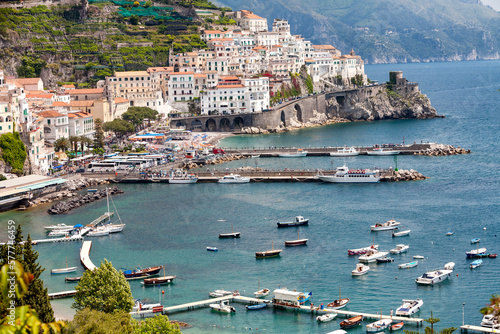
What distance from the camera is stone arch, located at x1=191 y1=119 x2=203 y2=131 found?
91312 mm

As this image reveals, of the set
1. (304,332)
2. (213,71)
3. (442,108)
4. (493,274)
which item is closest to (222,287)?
(304,332)

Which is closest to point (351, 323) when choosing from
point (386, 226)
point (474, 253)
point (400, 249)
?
point (400, 249)

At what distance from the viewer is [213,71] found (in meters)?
96.4

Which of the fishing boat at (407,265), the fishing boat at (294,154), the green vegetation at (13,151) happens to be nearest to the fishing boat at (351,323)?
the fishing boat at (407,265)

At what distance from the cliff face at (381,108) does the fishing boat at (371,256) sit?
7135cm

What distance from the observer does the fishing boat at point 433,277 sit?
34.8 metres

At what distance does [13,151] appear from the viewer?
193 ft

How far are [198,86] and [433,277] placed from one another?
218ft

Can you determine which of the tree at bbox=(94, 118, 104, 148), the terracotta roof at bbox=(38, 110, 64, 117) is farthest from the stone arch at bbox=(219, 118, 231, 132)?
the terracotta roof at bbox=(38, 110, 64, 117)

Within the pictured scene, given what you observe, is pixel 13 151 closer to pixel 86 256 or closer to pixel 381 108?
pixel 86 256

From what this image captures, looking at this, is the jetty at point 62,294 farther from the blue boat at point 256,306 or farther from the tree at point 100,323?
the blue boat at point 256,306

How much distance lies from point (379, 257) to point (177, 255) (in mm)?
11987

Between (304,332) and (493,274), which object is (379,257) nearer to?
(493,274)

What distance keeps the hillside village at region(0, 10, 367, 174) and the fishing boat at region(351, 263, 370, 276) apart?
1429 inches
